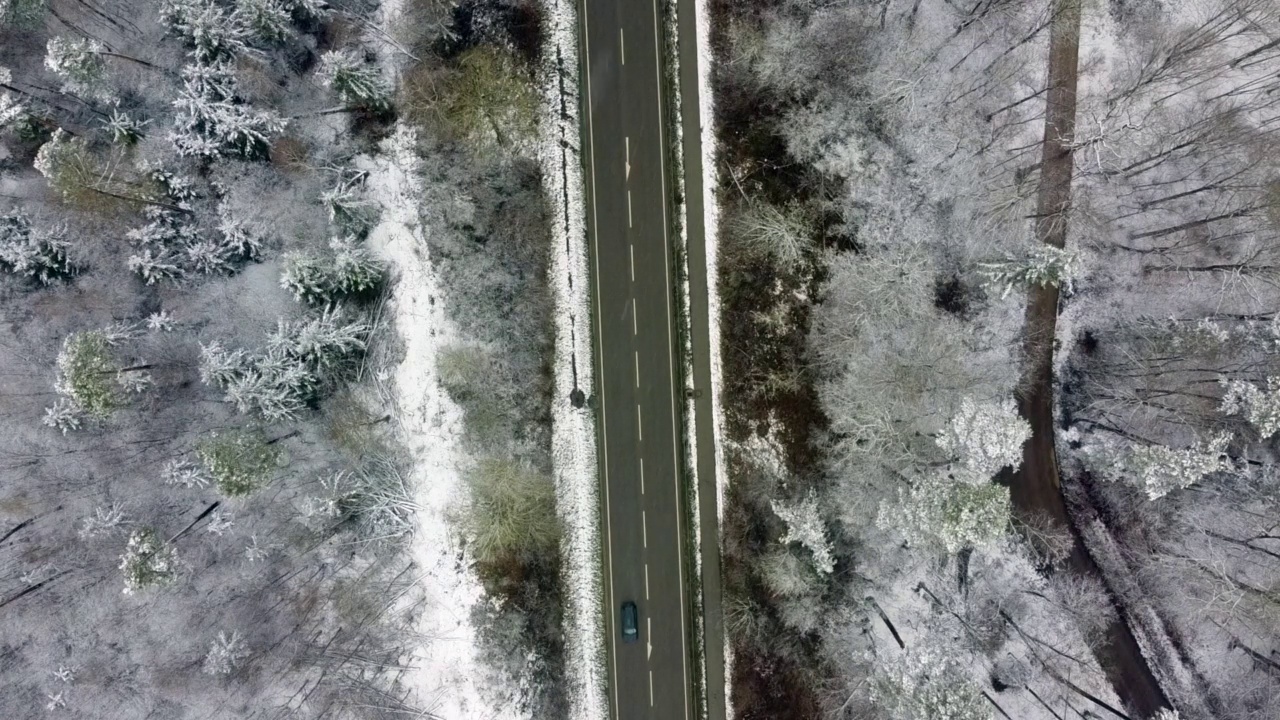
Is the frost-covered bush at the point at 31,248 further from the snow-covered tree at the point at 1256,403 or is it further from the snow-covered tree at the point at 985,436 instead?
the snow-covered tree at the point at 1256,403

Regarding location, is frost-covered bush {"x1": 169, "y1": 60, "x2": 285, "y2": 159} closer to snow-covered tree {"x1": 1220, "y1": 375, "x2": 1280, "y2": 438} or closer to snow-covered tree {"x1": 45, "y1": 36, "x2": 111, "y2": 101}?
snow-covered tree {"x1": 45, "y1": 36, "x2": 111, "y2": 101}

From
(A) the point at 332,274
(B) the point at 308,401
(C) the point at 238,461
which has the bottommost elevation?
(C) the point at 238,461

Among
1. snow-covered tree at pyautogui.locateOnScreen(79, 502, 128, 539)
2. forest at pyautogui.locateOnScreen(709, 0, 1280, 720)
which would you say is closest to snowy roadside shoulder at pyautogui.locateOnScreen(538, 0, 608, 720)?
forest at pyautogui.locateOnScreen(709, 0, 1280, 720)

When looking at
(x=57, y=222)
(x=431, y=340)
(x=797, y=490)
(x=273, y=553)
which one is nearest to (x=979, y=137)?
(x=797, y=490)

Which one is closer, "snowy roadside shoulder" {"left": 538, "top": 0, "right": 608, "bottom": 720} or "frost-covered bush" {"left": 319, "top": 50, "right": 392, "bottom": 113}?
"frost-covered bush" {"left": 319, "top": 50, "right": 392, "bottom": 113}

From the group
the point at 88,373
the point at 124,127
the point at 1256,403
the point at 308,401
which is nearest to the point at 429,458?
the point at 308,401

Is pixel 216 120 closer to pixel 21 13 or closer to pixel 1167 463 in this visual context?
pixel 21 13

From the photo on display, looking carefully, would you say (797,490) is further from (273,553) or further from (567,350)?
(273,553)
